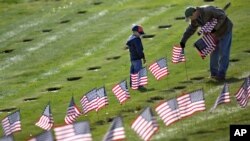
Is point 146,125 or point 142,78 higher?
point 146,125

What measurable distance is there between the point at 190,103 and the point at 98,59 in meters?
15.4

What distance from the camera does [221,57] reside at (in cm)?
2836

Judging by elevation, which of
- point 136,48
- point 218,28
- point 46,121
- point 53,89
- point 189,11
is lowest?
point 53,89

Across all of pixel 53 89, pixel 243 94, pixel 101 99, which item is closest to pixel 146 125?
pixel 243 94

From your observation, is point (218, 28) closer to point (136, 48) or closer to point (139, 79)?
point (139, 79)

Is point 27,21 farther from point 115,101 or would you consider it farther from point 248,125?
point 248,125

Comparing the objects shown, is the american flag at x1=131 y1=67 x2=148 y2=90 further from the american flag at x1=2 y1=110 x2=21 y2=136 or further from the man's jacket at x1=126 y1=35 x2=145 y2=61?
the american flag at x1=2 y1=110 x2=21 y2=136

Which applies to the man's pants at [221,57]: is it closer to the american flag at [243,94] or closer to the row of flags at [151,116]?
the row of flags at [151,116]

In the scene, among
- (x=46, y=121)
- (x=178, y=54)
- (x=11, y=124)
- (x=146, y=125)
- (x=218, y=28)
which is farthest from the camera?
(x=178, y=54)

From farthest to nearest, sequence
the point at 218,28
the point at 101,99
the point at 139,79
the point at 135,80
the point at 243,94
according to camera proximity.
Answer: the point at 135,80
the point at 139,79
the point at 218,28
the point at 101,99
the point at 243,94

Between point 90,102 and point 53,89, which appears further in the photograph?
point 53,89

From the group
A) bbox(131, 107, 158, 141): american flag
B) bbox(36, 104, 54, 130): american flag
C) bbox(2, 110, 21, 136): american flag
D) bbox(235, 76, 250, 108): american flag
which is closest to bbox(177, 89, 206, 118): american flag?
bbox(235, 76, 250, 108): american flag

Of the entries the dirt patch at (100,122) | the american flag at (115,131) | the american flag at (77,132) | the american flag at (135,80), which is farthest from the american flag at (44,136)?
the american flag at (135,80)

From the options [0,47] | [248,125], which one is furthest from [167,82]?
[0,47]
